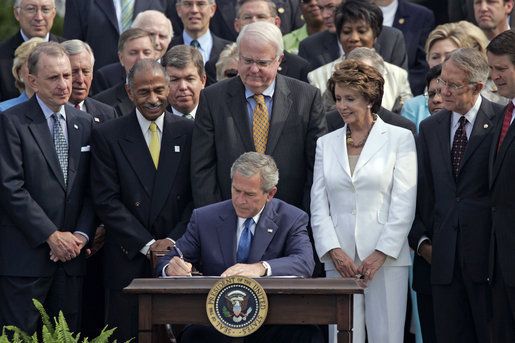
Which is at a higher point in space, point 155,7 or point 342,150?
point 155,7

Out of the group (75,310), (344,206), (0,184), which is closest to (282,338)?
(344,206)

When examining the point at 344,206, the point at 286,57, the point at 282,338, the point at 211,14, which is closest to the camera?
the point at 282,338

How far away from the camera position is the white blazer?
32.2 ft

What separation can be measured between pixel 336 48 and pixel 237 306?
165 inches

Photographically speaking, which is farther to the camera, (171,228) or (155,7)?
(155,7)

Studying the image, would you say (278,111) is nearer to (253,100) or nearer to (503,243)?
(253,100)

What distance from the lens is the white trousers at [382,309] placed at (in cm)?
982

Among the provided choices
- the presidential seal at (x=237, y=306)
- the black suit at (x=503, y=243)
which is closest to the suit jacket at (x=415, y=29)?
the black suit at (x=503, y=243)

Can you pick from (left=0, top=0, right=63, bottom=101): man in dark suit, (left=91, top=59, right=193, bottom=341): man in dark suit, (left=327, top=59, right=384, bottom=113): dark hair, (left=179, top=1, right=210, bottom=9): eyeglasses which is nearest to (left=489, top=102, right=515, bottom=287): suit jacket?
(left=327, top=59, right=384, bottom=113): dark hair

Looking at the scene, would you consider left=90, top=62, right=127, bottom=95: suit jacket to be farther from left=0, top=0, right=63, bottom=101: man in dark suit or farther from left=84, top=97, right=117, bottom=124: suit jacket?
left=84, top=97, right=117, bottom=124: suit jacket

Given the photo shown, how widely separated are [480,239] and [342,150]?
1.22 meters

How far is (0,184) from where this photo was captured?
10.1 meters

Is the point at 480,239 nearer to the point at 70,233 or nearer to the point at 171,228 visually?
the point at 171,228

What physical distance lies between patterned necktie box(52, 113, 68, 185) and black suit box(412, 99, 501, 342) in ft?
9.27
